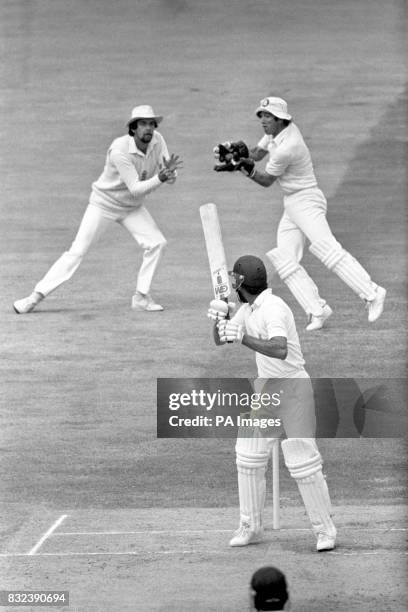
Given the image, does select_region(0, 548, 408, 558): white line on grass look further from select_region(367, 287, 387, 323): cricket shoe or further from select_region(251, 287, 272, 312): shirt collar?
select_region(367, 287, 387, 323): cricket shoe

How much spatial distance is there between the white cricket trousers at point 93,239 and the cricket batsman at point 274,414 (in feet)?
17.7

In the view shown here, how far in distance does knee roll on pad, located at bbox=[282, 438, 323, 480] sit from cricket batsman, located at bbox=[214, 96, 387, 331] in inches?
185

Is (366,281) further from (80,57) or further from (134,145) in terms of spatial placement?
(80,57)

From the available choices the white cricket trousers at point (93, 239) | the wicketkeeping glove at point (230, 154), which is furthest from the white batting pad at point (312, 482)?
the white cricket trousers at point (93, 239)

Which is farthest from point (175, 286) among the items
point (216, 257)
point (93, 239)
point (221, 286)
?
point (221, 286)

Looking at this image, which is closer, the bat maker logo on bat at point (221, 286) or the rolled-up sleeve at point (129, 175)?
the bat maker logo on bat at point (221, 286)

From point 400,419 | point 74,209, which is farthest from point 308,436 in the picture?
point 74,209

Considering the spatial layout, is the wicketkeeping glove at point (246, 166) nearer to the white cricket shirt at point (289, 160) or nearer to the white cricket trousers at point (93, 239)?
the white cricket shirt at point (289, 160)

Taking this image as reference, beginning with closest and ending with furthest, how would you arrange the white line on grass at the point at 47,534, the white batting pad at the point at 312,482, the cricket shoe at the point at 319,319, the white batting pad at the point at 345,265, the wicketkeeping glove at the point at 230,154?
the white batting pad at the point at 312,482 < the white line on grass at the point at 47,534 < the wicketkeeping glove at the point at 230,154 < the white batting pad at the point at 345,265 < the cricket shoe at the point at 319,319

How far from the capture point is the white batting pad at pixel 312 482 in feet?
29.3

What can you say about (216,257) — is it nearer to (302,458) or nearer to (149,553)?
(302,458)

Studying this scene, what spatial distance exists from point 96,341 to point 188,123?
861 centimetres

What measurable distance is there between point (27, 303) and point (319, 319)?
2847 millimetres

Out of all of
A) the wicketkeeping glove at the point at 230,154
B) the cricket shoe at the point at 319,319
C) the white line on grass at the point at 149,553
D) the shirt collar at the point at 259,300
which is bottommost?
the white line on grass at the point at 149,553
